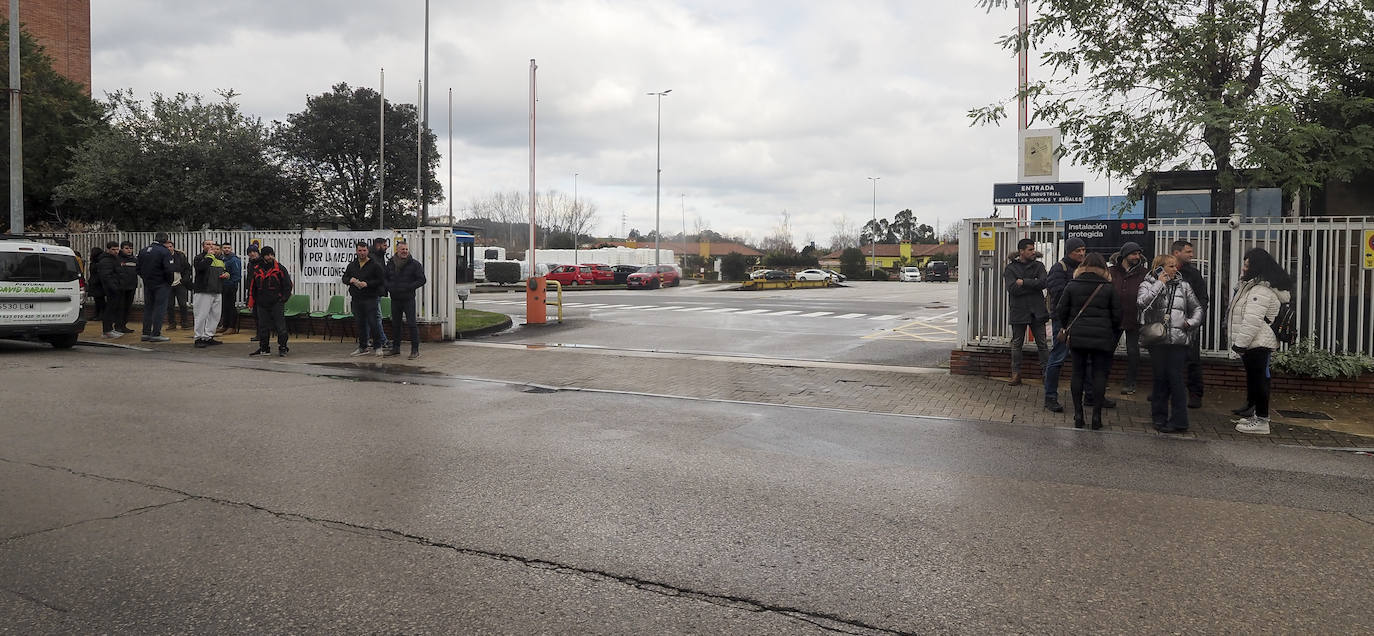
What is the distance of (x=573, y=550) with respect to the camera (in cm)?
457

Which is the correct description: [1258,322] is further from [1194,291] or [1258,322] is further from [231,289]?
[231,289]

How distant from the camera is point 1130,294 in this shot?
991 centimetres

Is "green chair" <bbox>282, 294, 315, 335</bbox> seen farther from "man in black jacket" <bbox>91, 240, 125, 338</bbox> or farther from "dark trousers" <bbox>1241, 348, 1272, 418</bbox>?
"dark trousers" <bbox>1241, 348, 1272, 418</bbox>

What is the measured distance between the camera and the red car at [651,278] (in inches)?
1811

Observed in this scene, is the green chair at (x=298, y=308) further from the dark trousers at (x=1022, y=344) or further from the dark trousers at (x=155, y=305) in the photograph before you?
the dark trousers at (x=1022, y=344)

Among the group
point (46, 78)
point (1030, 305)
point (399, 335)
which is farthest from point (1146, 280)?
point (46, 78)

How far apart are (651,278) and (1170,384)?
38931 millimetres

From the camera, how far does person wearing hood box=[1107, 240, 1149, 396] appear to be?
9.40 metres

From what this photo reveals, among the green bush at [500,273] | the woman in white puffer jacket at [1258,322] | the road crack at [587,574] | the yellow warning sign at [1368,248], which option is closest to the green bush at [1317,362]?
the yellow warning sign at [1368,248]

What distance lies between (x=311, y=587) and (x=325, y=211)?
70.6 feet

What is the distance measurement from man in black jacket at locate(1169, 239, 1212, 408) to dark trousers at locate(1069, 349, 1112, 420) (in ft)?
3.09

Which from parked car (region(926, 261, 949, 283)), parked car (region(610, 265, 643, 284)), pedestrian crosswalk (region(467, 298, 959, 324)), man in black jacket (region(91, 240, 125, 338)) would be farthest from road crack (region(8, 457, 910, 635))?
parked car (region(926, 261, 949, 283))

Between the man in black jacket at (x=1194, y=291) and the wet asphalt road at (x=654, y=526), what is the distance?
1759 millimetres

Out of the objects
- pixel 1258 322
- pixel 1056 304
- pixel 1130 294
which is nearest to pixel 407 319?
pixel 1056 304
